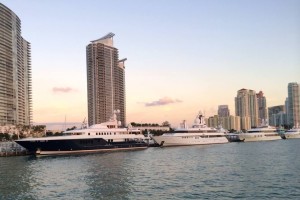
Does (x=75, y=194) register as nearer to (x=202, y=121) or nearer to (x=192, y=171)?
(x=192, y=171)

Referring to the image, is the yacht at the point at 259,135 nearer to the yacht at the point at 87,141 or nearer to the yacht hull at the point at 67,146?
the yacht at the point at 87,141

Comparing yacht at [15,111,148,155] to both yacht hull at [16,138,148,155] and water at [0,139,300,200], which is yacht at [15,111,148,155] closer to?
yacht hull at [16,138,148,155]

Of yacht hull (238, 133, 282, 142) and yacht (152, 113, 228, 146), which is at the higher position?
yacht (152, 113, 228, 146)

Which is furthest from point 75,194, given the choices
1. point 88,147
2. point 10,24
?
point 10,24

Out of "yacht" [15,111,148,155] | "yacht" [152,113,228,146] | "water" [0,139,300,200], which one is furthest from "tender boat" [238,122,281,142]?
"water" [0,139,300,200]

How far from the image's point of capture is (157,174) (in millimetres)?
55500

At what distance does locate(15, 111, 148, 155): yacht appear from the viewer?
310 feet

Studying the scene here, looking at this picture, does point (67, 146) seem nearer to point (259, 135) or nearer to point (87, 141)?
point (87, 141)

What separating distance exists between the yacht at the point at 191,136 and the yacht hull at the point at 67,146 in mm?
27284

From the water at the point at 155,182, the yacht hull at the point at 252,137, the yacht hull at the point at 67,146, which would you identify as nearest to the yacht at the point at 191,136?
the yacht hull at the point at 67,146

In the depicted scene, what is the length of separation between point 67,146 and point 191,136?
51.0m

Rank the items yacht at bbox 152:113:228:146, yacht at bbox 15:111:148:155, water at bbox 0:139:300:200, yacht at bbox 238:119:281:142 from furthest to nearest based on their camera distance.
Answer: yacht at bbox 238:119:281:142
yacht at bbox 152:113:228:146
yacht at bbox 15:111:148:155
water at bbox 0:139:300:200

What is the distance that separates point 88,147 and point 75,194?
60073mm

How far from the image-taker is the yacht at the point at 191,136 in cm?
13000
